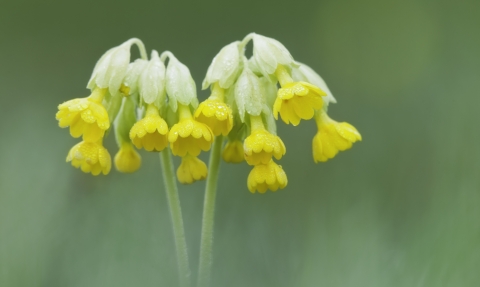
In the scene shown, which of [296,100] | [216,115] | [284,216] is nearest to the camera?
[284,216]

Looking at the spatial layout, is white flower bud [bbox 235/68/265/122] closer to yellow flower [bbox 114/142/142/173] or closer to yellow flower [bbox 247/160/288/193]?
yellow flower [bbox 247/160/288/193]

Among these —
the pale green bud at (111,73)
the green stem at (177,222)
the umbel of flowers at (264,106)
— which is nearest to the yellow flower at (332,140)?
the umbel of flowers at (264,106)

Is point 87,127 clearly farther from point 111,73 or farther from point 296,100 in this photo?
point 296,100

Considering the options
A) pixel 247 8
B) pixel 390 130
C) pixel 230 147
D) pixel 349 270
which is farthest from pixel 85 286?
pixel 247 8

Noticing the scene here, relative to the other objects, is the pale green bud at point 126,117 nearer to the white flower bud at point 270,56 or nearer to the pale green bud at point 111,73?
the pale green bud at point 111,73

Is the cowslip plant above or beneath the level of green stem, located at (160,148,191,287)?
above

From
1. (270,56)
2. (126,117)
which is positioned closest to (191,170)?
(126,117)

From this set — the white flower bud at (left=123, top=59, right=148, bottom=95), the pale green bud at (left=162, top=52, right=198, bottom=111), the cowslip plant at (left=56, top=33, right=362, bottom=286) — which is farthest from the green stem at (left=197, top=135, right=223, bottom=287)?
the white flower bud at (left=123, top=59, right=148, bottom=95)
